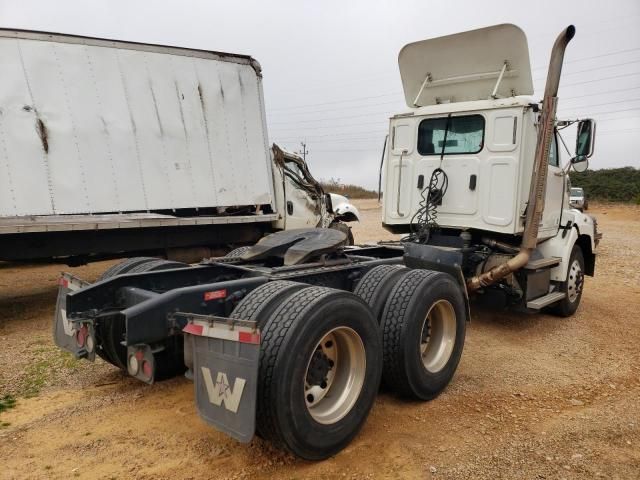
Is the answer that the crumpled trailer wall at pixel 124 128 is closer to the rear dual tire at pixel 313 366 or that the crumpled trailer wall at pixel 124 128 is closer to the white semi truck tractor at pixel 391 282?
the white semi truck tractor at pixel 391 282

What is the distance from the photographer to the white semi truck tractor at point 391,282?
292 cm

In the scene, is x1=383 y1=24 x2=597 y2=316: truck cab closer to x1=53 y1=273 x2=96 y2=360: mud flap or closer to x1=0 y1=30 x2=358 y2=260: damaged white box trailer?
x1=0 y1=30 x2=358 y2=260: damaged white box trailer

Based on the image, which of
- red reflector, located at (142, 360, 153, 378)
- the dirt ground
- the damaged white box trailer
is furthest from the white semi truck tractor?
the damaged white box trailer

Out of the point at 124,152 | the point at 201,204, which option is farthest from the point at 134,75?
the point at 201,204

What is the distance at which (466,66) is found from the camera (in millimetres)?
6473

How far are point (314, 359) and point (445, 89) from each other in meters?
4.77

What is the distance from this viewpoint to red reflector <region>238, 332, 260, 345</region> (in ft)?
8.83

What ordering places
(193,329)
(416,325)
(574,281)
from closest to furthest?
(193,329)
(416,325)
(574,281)

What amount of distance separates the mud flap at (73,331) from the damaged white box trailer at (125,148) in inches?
98.1

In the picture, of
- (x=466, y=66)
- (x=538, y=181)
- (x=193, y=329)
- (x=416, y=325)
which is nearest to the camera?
(x=193, y=329)

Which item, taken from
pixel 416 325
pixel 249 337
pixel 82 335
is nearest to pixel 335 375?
pixel 416 325

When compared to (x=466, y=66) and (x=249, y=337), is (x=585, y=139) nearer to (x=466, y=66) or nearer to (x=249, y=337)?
(x=466, y=66)

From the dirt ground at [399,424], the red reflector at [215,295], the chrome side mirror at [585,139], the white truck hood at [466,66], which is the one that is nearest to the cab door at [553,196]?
the chrome side mirror at [585,139]

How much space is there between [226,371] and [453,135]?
459 cm
